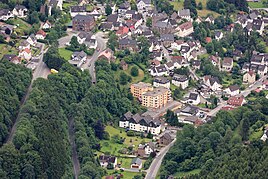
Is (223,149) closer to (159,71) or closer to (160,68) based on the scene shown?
(159,71)

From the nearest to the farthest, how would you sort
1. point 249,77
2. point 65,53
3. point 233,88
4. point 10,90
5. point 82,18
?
point 10,90 < point 233,88 < point 65,53 < point 249,77 < point 82,18

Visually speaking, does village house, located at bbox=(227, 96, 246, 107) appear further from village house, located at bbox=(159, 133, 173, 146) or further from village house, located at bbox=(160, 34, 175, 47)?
village house, located at bbox=(160, 34, 175, 47)

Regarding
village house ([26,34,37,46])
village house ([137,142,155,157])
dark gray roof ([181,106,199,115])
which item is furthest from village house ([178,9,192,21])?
village house ([137,142,155,157])

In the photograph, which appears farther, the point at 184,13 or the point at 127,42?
the point at 184,13

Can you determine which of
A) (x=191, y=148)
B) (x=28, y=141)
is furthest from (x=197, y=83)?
(x=28, y=141)

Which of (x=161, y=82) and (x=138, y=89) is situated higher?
(x=138, y=89)

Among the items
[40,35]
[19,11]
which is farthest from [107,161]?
[19,11]

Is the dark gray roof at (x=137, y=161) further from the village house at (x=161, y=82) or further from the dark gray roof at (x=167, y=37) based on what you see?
the dark gray roof at (x=167, y=37)

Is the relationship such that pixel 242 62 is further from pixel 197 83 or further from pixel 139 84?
pixel 139 84
